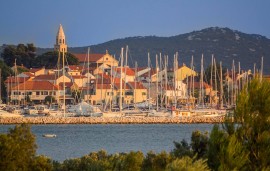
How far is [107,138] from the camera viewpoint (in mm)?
59750

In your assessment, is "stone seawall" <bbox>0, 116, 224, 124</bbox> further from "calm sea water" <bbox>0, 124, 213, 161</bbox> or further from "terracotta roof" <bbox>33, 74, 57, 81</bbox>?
"terracotta roof" <bbox>33, 74, 57, 81</bbox>

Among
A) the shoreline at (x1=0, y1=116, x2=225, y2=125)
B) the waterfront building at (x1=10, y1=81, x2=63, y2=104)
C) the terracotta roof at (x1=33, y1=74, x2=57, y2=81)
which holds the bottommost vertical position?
the shoreline at (x1=0, y1=116, x2=225, y2=125)

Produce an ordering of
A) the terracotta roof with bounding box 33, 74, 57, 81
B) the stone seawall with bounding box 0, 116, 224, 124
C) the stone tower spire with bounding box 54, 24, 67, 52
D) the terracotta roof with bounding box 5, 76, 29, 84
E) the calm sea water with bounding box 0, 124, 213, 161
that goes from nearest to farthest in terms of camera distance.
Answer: the calm sea water with bounding box 0, 124, 213, 161
the stone seawall with bounding box 0, 116, 224, 124
the terracotta roof with bounding box 5, 76, 29, 84
the terracotta roof with bounding box 33, 74, 57, 81
the stone tower spire with bounding box 54, 24, 67, 52

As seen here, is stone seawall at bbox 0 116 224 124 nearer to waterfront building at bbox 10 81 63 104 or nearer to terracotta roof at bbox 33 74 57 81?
waterfront building at bbox 10 81 63 104

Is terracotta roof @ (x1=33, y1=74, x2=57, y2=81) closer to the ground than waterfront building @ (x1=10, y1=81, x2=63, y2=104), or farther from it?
farther from it

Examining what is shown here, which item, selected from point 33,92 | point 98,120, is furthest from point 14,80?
point 98,120

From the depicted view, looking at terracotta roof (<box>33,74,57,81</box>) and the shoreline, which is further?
terracotta roof (<box>33,74,57,81</box>)

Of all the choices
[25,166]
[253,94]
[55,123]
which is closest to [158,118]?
[55,123]

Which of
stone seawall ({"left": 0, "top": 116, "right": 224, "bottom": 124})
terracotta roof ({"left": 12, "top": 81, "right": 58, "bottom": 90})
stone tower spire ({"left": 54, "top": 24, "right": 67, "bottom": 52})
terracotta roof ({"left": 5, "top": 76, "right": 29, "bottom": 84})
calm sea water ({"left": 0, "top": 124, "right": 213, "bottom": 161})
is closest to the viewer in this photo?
calm sea water ({"left": 0, "top": 124, "right": 213, "bottom": 161})

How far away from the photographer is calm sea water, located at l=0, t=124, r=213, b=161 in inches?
1933

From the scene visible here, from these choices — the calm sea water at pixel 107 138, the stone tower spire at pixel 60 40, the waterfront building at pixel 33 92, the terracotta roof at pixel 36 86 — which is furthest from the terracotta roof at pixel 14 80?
the stone tower spire at pixel 60 40

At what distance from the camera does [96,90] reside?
9712cm

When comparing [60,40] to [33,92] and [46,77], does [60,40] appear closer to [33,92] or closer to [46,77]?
[46,77]

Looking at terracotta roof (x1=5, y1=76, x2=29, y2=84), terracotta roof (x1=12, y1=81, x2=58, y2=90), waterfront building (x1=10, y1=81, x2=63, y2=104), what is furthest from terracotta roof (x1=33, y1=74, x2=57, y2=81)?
terracotta roof (x1=12, y1=81, x2=58, y2=90)
